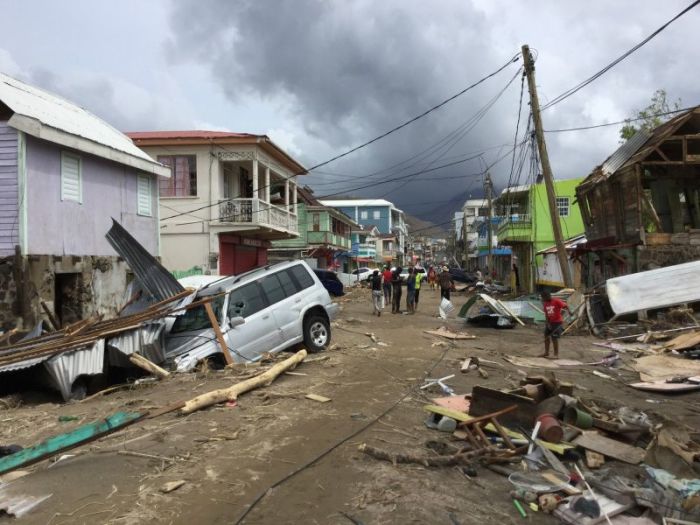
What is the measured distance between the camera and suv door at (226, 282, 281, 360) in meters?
9.31

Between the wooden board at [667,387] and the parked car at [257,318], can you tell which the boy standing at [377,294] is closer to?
the parked car at [257,318]

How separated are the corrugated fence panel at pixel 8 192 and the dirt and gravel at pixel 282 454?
17.9ft

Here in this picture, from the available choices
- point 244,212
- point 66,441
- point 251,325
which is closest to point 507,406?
point 66,441

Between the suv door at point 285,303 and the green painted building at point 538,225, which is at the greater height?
the green painted building at point 538,225

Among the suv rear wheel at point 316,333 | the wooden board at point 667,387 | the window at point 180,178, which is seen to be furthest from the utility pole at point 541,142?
the window at point 180,178

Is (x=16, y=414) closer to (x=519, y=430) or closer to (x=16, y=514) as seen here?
(x=16, y=514)

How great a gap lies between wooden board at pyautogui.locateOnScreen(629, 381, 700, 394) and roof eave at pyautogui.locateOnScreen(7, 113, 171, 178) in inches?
527

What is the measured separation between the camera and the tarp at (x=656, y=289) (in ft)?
41.7

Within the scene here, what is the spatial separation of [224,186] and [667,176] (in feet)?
58.6

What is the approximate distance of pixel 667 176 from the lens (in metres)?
18.2

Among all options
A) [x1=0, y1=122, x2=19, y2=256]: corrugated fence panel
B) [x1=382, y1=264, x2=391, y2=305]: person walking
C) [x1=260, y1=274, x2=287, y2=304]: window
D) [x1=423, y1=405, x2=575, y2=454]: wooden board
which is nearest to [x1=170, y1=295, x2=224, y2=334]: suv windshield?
[x1=260, y1=274, x2=287, y2=304]: window

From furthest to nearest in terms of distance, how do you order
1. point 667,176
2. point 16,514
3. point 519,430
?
point 667,176
point 519,430
point 16,514

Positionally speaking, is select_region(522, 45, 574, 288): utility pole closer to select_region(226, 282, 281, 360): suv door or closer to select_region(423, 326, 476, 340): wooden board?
select_region(423, 326, 476, 340): wooden board

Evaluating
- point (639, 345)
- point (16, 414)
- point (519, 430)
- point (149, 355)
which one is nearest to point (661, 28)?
point (639, 345)
